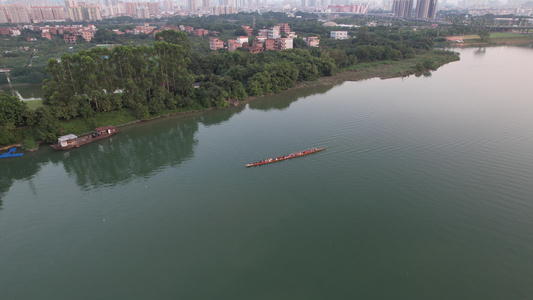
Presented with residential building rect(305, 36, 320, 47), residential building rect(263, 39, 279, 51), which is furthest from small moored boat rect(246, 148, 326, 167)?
residential building rect(305, 36, 320, 47)

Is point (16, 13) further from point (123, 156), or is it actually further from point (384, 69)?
point (384, 69)

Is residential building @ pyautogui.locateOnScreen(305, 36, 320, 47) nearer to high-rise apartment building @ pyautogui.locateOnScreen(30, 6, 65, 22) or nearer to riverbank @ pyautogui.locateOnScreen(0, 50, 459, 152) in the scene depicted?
riverbank @ pyautogui.locateOnScreen(0, 50, 459, 152)

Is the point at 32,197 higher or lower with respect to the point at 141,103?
lower

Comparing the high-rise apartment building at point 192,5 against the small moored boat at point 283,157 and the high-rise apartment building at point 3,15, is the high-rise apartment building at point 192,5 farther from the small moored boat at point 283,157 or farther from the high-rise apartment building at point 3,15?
the small moored boat at point 283,157

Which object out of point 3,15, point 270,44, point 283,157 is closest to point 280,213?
point 283,157

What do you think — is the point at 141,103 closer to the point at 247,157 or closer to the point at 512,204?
the point at 247,157

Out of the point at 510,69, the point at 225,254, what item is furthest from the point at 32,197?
the point at 510,69
